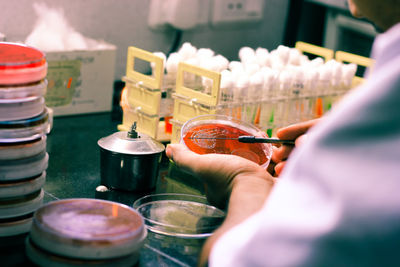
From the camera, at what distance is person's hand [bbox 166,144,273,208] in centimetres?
118

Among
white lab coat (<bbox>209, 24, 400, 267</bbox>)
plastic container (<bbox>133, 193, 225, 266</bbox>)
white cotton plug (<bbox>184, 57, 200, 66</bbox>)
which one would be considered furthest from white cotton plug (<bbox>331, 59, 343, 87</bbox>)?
white lab coat (<bbox>209, 24, 400, 267</bbox>)

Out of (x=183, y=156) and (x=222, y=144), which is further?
(x=222, y=144)

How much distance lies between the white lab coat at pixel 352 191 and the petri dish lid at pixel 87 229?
16.3 inches

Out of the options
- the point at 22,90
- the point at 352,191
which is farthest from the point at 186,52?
the point at 352,191

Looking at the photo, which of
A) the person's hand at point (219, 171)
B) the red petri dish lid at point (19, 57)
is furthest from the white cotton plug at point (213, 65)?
the red petri dish lid at point (19, 57)

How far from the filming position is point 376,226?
0.61m

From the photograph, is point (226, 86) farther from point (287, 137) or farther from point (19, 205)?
point (19, 205)

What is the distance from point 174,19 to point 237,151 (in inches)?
51.1

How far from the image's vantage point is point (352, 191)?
61 centimetres

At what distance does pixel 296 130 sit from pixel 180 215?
35cm

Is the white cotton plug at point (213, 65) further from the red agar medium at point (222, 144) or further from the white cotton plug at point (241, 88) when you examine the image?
the red agar medium at point (222, 144)

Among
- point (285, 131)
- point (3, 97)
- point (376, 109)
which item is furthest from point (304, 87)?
point (376, 109)

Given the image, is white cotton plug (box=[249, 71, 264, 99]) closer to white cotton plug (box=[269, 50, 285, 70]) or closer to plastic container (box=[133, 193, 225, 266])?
white cotton plug (box=[269, 50, 285, 70])

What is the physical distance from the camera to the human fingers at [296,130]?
1337 millimetres
